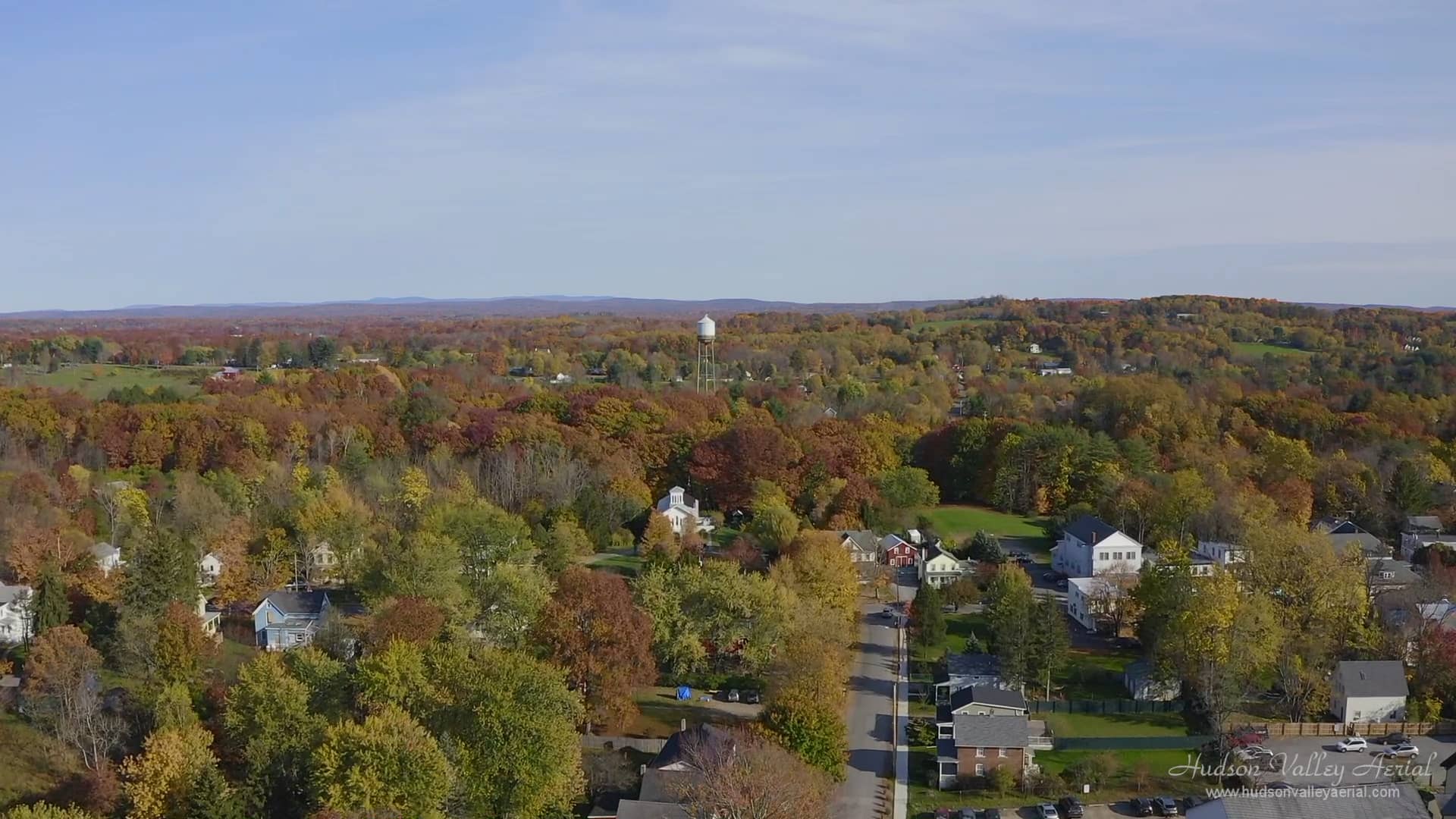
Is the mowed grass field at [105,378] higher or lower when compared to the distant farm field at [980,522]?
higher

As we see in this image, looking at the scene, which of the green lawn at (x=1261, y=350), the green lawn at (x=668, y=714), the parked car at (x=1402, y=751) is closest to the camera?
the parked car at (x=1402, y=751)

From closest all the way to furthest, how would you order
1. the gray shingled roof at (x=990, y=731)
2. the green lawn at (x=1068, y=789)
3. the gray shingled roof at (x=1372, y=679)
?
the green lawn at (x=1068, y=789), the gray shingled roof at (x=990, y=731), the gray shingled roof at (x=1372, y=679)

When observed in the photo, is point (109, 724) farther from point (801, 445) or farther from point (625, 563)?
point (801, 445)

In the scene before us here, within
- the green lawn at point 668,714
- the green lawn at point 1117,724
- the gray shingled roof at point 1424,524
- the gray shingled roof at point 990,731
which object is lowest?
the green lawn at point 668,714

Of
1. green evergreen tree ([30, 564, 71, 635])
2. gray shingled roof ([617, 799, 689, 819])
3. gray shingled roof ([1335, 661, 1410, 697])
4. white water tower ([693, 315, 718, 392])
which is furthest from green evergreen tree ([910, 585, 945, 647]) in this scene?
white water tower ([693, 315, 718, 392])

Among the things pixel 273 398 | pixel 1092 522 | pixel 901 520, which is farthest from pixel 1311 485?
pixel 273 398

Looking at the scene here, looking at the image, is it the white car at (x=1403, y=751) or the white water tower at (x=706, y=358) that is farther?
the white water tower at (x=706, y=358)

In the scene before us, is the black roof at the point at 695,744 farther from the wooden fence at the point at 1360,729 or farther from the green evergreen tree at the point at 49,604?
the green evergreen tree at the point at 49,604

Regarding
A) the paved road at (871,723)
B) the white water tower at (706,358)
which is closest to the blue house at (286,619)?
the paved road at (871,723)
